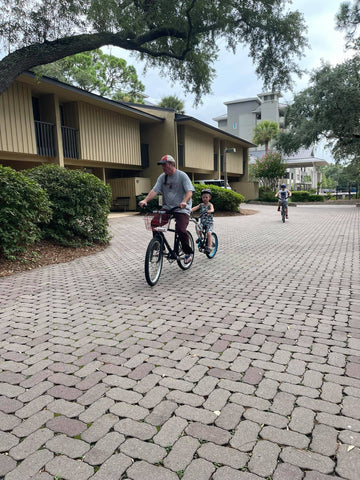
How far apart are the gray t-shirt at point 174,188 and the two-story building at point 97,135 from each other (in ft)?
31.9

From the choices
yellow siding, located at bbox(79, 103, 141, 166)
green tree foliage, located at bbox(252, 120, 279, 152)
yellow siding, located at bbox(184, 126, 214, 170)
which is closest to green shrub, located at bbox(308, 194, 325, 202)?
yellow siding, located at bbox(184, 126, 214, 170)

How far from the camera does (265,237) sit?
11.3 metres

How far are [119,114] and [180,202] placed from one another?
16252 millimetres

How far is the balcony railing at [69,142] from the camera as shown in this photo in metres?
16.9

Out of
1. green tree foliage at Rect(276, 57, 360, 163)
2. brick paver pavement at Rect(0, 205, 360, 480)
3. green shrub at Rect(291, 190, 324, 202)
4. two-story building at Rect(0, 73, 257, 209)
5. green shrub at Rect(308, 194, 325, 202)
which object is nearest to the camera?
brick paver pavement at Rect(0, 205, 360, 480)

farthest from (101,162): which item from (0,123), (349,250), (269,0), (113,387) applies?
(113,387)

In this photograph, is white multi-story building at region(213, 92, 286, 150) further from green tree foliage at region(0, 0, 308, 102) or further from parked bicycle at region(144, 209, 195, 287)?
parked bicycle at region(144, 209, 195, 287)

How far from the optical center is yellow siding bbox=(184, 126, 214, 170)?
25.0 m

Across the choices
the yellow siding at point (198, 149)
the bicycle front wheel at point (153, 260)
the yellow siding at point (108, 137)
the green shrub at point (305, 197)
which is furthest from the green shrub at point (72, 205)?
the green shrub at point (305, 197)

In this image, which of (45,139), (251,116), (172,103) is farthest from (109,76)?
(251,116)

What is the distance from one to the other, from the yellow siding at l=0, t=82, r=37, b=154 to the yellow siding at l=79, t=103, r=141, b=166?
3046 mm

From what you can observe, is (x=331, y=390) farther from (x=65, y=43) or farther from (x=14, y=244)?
(x=65, y=43)

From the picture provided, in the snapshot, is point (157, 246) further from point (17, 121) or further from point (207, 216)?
point (17, 121)

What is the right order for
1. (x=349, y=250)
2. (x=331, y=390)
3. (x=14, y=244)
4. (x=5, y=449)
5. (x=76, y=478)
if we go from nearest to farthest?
(x=76, y=478), (x=5, y=449), (x=331, y=390), (x=14, y=244), (x=349, y=250)
